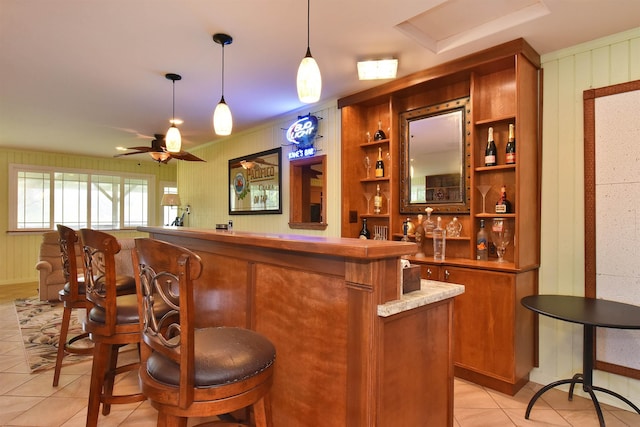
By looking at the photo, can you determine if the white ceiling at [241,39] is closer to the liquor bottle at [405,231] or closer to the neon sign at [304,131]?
the neon sign at [304,131]

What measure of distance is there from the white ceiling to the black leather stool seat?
197cm

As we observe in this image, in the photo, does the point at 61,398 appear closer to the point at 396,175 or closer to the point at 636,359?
the point at 396,175

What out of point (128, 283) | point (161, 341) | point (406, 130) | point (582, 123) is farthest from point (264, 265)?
point (582, 123)

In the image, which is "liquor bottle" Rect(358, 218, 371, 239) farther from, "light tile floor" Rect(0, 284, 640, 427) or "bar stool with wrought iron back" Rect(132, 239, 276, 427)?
"bar stool with wrought iron back" Rect(132, 239, 276, 427)

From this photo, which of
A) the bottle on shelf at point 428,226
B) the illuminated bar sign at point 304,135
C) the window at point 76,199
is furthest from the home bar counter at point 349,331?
the window at point 76,199

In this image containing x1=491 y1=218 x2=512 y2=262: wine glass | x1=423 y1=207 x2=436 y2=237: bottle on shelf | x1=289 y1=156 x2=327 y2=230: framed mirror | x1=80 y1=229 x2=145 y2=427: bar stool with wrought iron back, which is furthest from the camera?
x1=289 y1=156 x2=327 y2=230: framed mirror

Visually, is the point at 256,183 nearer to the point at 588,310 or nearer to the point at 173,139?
the point at 173,139

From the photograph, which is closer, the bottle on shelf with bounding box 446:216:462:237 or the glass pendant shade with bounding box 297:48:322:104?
the glass pendant shade with bounding box 297:48:322:104

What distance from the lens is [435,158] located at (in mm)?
3285

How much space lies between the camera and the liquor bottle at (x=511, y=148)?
2699 millimetres

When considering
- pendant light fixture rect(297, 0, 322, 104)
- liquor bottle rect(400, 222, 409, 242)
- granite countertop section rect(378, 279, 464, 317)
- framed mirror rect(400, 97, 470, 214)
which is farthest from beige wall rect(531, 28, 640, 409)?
pendant light fixture rect(297, 0, 322, 104)

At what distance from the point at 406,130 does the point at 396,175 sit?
459 mm

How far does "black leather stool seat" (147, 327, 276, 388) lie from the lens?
1.12 m

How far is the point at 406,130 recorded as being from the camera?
349 centimetres
